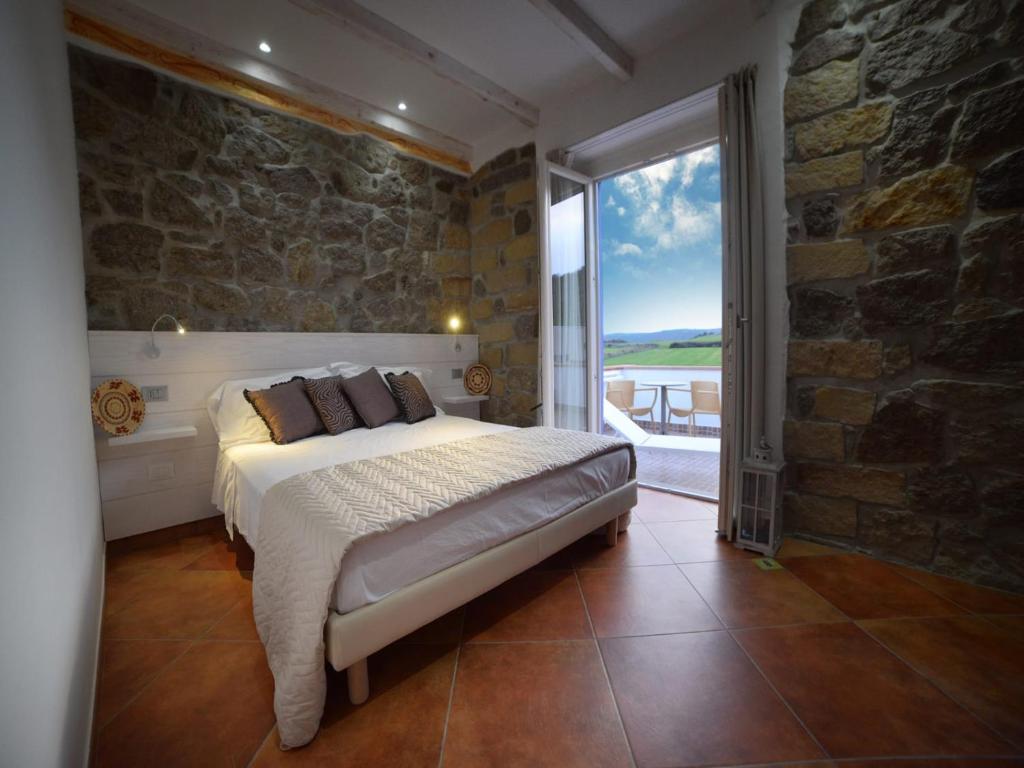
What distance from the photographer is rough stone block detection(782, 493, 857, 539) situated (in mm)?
2207

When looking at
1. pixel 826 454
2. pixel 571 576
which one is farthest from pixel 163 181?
pixel 826 454

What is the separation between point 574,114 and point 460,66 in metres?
0.89

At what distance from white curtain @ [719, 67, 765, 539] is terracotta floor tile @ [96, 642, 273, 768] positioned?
2.30 metres

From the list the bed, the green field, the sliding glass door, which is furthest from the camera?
the green field

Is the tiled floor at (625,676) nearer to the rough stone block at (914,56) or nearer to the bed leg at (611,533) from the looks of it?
the bed leg at (611,533)

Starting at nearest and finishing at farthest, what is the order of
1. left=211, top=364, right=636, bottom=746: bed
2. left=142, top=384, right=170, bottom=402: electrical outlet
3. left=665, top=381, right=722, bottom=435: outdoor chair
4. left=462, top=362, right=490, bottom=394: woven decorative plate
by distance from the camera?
left=211, top=364, right=636, bottom=746: bed
left=142, top=384, right=170, bottom=402: electrical outlet
left=462, top=362, right=490, bottom=394: woven decorative plate
left=665, top=381, right=722, bottom=435: outdoor chair

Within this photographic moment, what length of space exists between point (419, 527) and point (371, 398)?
1.56 m

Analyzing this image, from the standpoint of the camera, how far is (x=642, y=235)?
7.68 meters

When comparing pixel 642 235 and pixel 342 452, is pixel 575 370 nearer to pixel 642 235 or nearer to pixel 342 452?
pixel 342 452

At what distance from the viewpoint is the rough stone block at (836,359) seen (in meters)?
2.09

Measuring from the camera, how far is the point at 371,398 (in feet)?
9.19

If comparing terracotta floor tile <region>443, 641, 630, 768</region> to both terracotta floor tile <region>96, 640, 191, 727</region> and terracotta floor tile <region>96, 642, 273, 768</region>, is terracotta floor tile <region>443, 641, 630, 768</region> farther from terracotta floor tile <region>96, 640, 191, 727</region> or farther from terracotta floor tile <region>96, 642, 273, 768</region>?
terracotta floor tile <region>96, 640, 191, 727</region>

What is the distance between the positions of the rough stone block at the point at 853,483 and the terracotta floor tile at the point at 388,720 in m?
2.03

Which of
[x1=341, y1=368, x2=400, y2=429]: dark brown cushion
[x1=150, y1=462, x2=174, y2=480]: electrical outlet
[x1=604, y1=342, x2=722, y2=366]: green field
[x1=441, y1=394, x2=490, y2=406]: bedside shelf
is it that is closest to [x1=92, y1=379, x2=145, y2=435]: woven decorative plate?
[x1=150, y1=462, x2=174, y2=480]: electrical outlet
